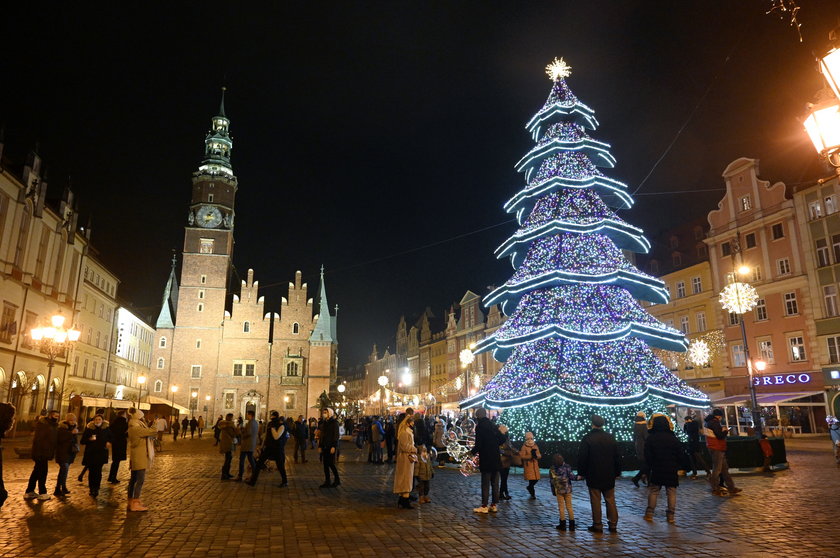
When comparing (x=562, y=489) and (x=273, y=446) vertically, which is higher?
(x=273, y=446)

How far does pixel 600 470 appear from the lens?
8031 millimetres

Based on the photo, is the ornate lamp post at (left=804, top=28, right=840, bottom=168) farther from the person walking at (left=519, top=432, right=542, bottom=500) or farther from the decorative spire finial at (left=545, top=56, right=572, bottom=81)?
the decorative spire finial at (left=545, top=56, right=572, bottom=81)

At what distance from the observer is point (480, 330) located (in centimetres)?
5881

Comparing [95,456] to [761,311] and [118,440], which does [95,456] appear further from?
[761,311]

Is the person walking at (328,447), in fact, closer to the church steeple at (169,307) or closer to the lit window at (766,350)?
the lit window at (766,350)

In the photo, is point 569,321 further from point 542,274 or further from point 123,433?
point 123,433

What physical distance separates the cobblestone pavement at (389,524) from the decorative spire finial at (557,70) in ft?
45.1

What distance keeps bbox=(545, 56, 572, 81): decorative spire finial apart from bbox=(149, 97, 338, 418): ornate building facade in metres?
47.0

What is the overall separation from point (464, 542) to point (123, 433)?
31.0ft

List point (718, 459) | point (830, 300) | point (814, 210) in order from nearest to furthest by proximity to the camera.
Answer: point (718, 459)
point (830, 300)
point (814, 210)

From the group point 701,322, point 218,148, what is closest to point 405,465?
point 701,322

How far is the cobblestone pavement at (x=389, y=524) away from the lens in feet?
22.5

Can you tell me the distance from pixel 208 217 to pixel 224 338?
532 inches

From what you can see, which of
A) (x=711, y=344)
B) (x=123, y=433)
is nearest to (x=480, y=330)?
(x=711, y=344)
